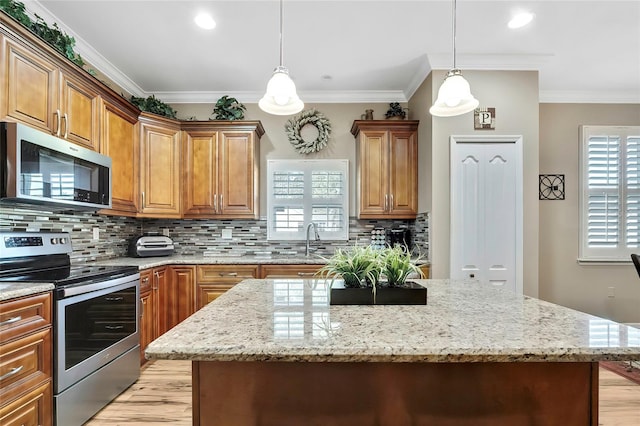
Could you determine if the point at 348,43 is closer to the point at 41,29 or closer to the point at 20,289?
the point at 41,29

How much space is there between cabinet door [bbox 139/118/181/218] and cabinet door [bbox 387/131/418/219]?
227cm

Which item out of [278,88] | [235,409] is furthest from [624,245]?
[235,409]

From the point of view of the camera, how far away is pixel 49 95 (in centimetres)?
219

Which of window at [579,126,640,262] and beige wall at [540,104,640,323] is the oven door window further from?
window at [579,126,640,262]

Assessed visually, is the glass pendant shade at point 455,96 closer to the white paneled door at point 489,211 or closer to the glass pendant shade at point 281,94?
the glass pendant shade at point 281,94

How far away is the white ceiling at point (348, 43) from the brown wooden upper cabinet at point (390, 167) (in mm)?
543

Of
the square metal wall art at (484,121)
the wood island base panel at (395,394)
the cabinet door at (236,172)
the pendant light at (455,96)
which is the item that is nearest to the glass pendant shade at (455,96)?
the pendant light at (455,96)

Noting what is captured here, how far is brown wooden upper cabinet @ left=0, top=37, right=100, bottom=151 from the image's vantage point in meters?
1.90

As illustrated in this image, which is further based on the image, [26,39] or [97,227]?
[97,227]

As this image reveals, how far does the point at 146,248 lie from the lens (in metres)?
3.46

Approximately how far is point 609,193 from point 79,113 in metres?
5.31

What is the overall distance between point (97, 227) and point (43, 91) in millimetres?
1422

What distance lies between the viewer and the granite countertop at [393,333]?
886mm

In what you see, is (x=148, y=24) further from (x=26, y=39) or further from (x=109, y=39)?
(x=26, y=39)
